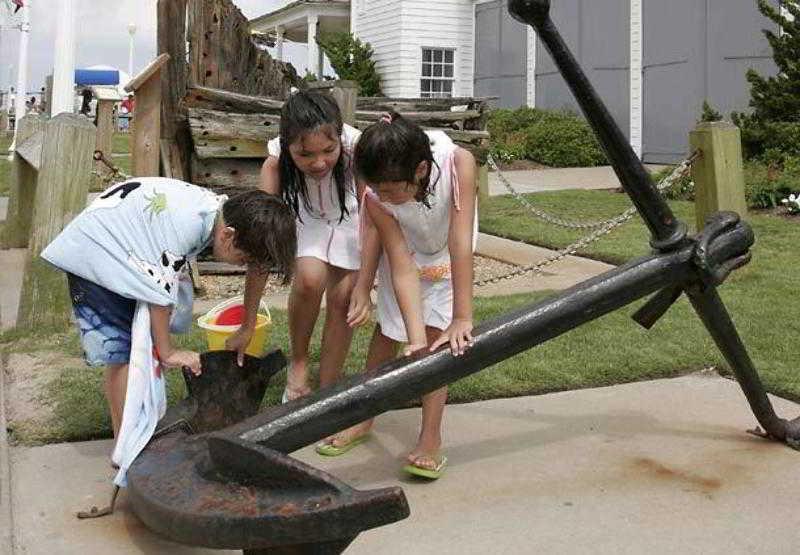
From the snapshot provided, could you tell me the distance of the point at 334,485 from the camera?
6.02ft

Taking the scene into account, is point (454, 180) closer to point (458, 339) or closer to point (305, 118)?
point (305, 118)

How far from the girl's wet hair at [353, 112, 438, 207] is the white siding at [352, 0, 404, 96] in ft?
64.2

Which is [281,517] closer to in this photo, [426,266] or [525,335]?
[525,335]

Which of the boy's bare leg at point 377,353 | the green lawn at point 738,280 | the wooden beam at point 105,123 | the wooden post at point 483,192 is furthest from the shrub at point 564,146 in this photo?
the boy's bare leg at point 377,353

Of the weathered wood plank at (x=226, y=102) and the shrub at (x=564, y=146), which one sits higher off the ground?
the shrub at (x=564, y=146)

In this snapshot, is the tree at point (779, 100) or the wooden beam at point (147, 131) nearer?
the wooden beam at point (147, 131)

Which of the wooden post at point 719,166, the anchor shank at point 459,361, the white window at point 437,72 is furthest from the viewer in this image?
the white window at point 437,72

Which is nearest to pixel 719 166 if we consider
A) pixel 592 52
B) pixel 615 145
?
pixel 615 145

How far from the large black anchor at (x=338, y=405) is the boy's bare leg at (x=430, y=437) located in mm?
528

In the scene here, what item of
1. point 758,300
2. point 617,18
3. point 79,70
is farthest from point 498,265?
point 79,70

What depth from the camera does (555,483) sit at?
9.96 ft

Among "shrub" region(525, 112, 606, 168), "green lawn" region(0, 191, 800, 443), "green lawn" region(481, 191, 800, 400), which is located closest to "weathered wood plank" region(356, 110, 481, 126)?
"green lawn" region(481, 191, 800, 400)

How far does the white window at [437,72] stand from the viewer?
875 inches

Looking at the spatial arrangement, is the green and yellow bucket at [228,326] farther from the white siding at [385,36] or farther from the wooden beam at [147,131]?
the white siding at [385,36]
